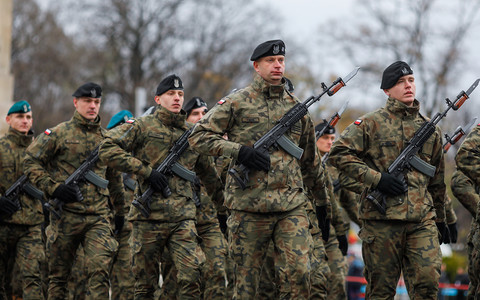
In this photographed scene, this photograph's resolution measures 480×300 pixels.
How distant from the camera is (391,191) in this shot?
8266 mm

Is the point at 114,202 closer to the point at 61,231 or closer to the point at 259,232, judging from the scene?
the point at 61,231

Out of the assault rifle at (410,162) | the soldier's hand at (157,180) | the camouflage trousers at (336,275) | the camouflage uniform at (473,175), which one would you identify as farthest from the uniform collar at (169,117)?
the camouflage uniform at (473,175)

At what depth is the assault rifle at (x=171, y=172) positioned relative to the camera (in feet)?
30.8

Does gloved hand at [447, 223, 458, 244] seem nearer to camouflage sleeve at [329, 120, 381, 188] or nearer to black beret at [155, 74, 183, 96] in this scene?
camouflage sleeve at [329, 120, 381, 188]

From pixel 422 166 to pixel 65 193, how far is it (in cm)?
416

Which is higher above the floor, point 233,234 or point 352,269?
point 352,269

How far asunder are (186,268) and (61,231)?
1915 millimetres

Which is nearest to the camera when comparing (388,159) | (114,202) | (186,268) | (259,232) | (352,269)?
(259,232)

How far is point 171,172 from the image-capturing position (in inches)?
376

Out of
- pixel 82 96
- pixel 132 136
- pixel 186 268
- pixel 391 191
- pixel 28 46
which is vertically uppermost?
pixel 28 46

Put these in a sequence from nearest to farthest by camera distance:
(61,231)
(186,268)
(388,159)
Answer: (388,159) < (186,268) < (61,231)

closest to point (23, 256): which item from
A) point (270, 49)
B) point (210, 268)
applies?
point (210, 268)

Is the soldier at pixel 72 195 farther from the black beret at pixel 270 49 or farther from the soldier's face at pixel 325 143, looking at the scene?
the soldier's face at pixel 325 143

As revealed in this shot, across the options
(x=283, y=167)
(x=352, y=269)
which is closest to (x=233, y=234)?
(x=283, y=167)
